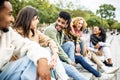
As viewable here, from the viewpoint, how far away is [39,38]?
4.53 m

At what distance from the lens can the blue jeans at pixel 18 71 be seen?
2.93m

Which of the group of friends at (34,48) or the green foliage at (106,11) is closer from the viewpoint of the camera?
the group of friends at (34,48)

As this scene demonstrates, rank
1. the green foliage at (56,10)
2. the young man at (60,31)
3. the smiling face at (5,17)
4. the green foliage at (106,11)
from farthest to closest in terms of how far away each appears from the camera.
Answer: the green foliage at (106,11), the green foliage at (56,10), the young man at (60,31), the smiling face at (5,17)

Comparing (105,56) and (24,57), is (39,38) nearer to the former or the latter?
(24,57)

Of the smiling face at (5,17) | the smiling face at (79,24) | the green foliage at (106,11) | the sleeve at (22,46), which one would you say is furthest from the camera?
the green foliage at (106,11)

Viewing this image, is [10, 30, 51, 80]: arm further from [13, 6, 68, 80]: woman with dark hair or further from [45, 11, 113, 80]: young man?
[45, 11, 113, 80]: young man

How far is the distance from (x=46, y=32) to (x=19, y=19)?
1314mm

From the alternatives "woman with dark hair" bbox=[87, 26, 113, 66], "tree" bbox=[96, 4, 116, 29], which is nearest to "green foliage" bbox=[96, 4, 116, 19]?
"tree" bbox=[96, 4, 116, 29]

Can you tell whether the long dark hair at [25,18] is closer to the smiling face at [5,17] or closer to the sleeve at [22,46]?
the sleeve at [22,46]

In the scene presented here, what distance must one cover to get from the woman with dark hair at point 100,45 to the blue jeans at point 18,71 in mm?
5349

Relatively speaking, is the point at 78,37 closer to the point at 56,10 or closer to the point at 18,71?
the point at 18,71

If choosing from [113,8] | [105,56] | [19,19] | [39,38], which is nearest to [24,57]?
[19,19]

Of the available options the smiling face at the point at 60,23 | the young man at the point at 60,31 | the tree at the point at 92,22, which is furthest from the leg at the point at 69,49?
the tree at the point at 92,22

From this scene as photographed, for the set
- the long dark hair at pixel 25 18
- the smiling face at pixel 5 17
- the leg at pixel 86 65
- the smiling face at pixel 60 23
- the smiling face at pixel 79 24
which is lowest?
the leg at pixel 86 65
